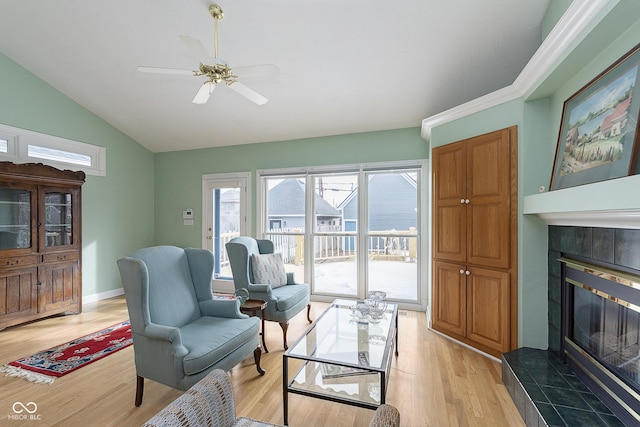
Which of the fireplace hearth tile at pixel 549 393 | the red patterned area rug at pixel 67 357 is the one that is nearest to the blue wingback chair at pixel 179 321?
the red patterned area rug at pixel 67 357

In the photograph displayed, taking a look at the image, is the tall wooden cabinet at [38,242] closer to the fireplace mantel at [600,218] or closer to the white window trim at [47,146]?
the white window trim at [47,146]

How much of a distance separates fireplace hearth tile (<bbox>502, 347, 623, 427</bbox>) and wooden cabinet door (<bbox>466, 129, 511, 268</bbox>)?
72cm

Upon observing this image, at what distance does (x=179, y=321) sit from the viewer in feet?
7.00

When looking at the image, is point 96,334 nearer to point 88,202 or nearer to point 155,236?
point 88,202

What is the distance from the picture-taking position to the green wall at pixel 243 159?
4.06 metres

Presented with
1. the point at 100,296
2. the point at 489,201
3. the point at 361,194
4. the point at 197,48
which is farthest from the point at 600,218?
the point at 100,296

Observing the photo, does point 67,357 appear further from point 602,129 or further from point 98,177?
point 602,129

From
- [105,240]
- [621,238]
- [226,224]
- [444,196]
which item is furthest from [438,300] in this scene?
[105,240]

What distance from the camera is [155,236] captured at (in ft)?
17.7

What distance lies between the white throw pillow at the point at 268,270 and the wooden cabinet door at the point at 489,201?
6.48 feet

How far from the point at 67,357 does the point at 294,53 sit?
3.55 m

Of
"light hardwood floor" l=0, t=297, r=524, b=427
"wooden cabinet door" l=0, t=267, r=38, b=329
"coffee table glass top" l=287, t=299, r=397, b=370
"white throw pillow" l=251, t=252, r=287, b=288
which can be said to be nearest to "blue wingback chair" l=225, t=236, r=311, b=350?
"white throw pillow" l=251, t=252, r=287, b=288

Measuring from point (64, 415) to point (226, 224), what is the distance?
335 centimetres

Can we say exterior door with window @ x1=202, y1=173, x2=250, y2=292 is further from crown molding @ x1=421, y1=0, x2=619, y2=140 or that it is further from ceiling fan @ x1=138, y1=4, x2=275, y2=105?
crown molding @ x1=421, y1=0, x2=619, y2=140
